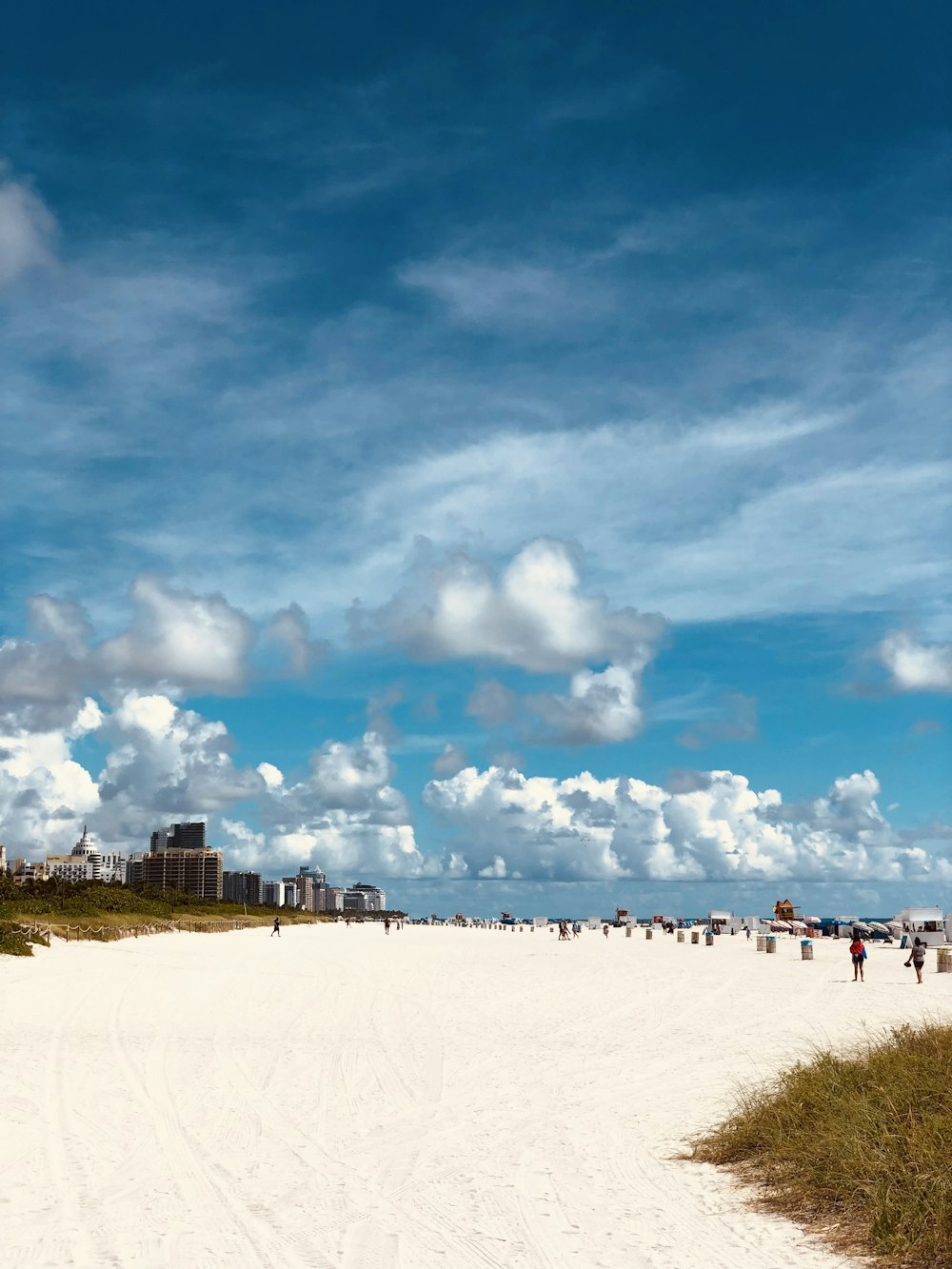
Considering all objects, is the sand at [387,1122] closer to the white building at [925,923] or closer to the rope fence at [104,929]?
the rope fence at [104,929]

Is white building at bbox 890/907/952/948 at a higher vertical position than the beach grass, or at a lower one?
lower

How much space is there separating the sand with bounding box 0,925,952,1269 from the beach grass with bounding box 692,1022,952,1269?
13.6 inches

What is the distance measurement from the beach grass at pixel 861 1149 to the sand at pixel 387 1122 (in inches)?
13.6

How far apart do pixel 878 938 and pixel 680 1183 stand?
208 feet

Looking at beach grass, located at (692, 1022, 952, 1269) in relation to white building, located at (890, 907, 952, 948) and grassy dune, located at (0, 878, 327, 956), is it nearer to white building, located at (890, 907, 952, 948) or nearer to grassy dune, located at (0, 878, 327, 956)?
grassy dune, located at (0, 878, 327, 956)

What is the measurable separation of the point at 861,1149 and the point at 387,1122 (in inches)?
200

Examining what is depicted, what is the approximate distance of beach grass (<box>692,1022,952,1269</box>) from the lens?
286 inches

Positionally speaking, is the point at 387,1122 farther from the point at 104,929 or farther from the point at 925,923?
the point at 925,923

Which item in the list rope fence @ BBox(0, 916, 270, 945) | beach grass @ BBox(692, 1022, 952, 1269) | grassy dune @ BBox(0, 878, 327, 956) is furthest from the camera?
rope fence @ BBox(0, 916, 270, 945)

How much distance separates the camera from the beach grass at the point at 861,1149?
23.8ft

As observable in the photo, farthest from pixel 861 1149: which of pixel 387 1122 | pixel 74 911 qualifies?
pixel 74 911

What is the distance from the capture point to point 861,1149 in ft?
27.6

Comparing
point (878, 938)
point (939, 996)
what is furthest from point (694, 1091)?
point (878, 938)

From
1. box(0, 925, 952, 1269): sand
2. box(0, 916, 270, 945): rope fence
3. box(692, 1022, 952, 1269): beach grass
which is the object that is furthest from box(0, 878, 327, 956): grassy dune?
box(692, 1022, 952, 1269): beach grass
